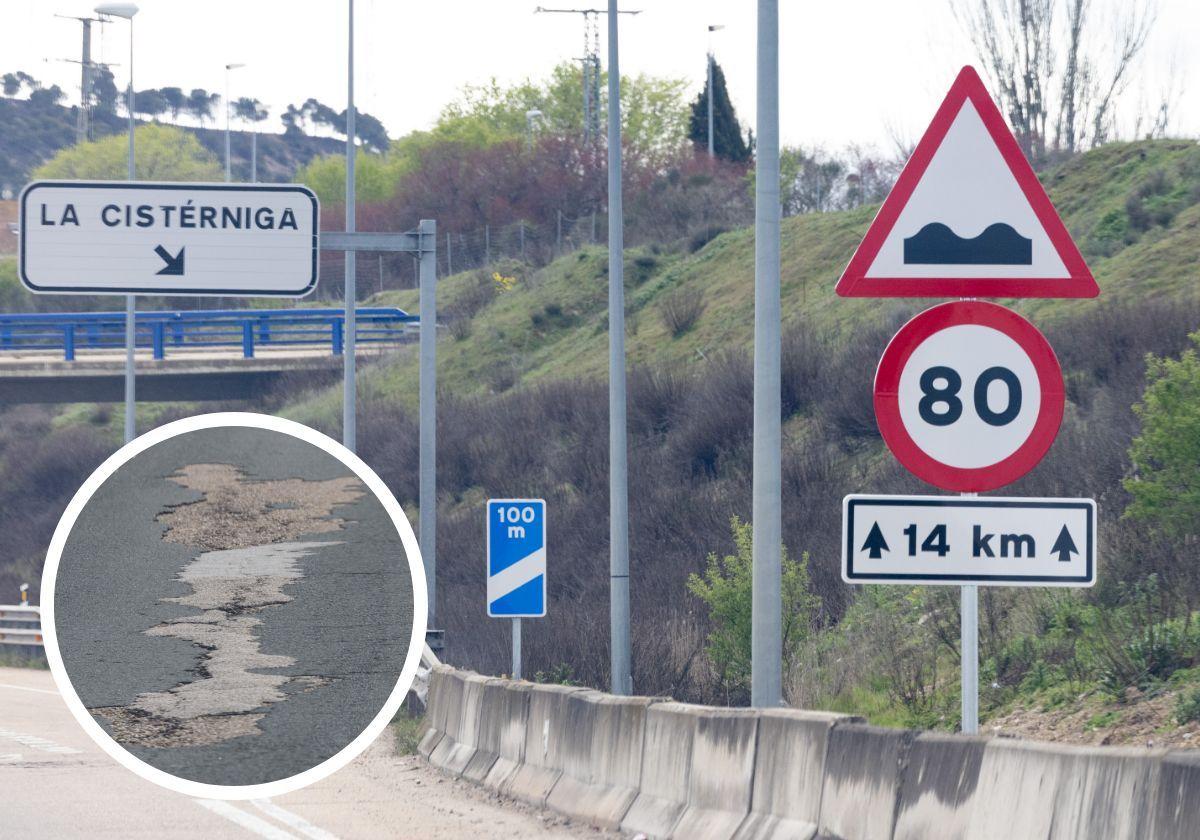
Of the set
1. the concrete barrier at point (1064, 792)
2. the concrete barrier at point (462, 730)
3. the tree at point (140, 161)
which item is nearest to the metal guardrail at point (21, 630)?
the concrete barrier at point (462, 730)

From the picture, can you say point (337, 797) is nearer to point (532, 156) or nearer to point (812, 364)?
point (812, 364)

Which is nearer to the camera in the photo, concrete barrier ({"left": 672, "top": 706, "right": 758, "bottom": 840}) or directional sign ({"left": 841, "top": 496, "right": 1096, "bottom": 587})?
directional sign ({"left": 841, "top": 496, "right": 1096, "bottom": 587})

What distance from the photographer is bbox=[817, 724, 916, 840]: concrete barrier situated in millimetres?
6098

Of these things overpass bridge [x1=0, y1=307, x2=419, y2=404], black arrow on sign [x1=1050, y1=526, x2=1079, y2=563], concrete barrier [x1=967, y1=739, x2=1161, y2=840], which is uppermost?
overpass bridge [x1=0, y1=307, x2=419, y2=404]

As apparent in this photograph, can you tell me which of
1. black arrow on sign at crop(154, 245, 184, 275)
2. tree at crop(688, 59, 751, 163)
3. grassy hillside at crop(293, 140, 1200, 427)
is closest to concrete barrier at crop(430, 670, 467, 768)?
black arrow on sign at crop(154, 245, 184, 275)

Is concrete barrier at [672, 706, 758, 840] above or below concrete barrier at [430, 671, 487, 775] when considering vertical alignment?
above

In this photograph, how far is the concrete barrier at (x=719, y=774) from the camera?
7.60 meters

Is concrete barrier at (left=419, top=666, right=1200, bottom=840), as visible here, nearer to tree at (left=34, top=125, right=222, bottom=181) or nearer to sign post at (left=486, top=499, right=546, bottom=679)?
sign post at (left=486, top=499, right=546, bottom=679)

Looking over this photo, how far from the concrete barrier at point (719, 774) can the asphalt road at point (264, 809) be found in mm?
1116

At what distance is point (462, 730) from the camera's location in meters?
12.7

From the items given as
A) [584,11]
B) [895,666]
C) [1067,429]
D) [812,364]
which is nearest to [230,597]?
[895,666]

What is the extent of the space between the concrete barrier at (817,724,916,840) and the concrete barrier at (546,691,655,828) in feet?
7.99

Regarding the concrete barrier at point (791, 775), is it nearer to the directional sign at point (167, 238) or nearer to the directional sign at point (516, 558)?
the directional sign at point (516, 558)

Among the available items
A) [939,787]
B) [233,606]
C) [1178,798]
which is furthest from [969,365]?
[233,606]
